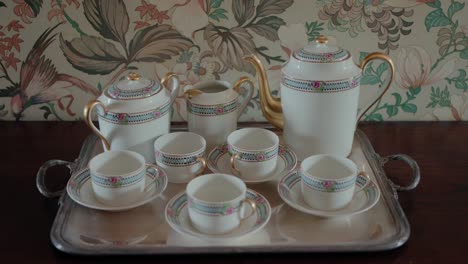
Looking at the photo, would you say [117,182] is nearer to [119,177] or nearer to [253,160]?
[119,177]

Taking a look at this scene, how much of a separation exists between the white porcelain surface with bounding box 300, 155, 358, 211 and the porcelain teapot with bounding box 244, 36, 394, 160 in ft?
0.24

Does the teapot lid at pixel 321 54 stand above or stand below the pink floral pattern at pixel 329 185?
above

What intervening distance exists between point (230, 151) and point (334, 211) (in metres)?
0.17

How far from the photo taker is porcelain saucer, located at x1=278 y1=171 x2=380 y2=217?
73 centimetres

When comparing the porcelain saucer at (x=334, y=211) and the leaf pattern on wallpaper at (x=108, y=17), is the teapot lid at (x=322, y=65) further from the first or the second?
the leaf pattern on wallpaper at (x=108, y=17)

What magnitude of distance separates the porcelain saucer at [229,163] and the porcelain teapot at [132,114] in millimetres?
86

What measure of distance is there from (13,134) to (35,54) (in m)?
0.14

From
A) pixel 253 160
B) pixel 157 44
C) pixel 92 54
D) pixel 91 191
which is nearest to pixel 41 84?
pixel 92 54

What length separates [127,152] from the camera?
0.80 metres

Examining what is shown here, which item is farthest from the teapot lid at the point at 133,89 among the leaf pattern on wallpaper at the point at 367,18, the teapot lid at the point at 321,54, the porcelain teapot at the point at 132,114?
the leaf pattern on wallpaper at the point at 367,18

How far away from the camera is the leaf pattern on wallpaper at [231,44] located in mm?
977

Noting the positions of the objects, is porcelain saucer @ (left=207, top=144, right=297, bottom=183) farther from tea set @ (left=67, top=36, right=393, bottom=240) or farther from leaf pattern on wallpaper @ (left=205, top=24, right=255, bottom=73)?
leaf pattern on wallpaper @ (left=205, top=24, right=255, bottom=73)

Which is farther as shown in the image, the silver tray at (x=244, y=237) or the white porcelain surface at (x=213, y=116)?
the white porcelain surface at (x=213, y=116)

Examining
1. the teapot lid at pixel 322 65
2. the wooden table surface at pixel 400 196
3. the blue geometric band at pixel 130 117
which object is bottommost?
the wooden table surface at pixel 400 196
